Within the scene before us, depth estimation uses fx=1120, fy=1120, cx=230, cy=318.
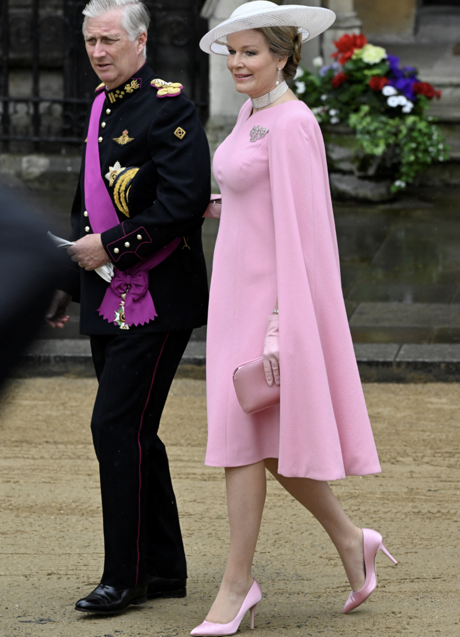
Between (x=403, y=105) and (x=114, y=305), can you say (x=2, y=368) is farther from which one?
(x=403, y=105)

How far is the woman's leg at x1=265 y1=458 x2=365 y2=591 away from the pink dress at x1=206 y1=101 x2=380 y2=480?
99 millimetres

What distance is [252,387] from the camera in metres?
3.07

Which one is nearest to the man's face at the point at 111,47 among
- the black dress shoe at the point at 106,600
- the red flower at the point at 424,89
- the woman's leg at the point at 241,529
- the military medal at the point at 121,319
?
the military medal at the point at 121,319

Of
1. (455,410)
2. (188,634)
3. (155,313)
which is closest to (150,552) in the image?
(188,634)

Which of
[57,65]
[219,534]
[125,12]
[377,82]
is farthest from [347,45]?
[125,12]

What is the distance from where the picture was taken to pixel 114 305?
332 cm

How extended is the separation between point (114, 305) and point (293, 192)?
25.7 inches

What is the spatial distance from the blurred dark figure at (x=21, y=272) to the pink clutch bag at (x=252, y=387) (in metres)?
1.29

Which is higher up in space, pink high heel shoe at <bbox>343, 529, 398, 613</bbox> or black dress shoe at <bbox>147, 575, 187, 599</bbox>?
pink high heel shoe at <bbox>343, 529, 398, 613</bbox>

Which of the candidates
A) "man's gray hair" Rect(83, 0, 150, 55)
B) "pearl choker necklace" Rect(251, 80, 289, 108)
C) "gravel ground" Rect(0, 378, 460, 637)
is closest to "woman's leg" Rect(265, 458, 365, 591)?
"gravel ground" Rect(0, 378, 460, 637)

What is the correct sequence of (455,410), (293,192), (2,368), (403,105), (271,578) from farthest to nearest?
(403,105) → (455,410) → (271,578) → (293,192) → (2,368)

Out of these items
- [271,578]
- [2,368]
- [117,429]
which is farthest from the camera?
[271,578]

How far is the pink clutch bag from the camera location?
306 cm

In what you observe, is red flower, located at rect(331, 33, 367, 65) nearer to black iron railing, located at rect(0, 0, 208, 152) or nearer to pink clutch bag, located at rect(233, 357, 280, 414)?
black iron railing, located at rect(0, 0, 208, 152)
